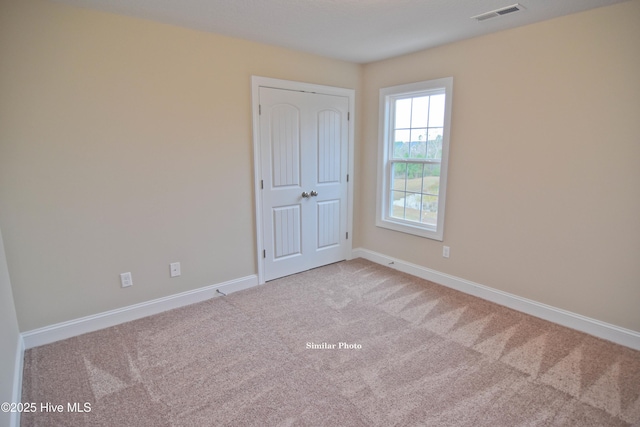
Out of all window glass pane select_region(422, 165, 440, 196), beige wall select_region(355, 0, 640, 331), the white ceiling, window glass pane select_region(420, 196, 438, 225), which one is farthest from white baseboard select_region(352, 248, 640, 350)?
the white ceiling

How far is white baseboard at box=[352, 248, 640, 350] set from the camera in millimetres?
2422

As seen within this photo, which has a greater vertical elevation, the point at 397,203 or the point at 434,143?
the point at 434,143

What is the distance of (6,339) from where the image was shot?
1.85 metres

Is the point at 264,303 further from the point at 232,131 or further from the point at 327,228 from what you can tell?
the point at 232,131

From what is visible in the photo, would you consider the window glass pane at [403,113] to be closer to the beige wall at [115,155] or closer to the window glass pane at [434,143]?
the window glass pane at [434,143]

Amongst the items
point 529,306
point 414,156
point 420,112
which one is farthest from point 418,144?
point 529,306

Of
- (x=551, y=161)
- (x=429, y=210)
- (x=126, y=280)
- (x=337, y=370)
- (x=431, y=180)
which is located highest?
(x=551, y=161)

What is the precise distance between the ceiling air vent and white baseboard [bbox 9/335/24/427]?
3.70m

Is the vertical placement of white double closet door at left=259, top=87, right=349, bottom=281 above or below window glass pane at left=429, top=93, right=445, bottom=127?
below

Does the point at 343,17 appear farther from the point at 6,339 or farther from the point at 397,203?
the point at 6,339

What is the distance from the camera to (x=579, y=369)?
7.03 ft

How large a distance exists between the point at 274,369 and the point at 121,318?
57.0 inches

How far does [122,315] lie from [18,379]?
793mm

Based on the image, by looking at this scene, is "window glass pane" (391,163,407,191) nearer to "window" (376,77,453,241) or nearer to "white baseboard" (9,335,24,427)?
"window" (376,77,453,241)
